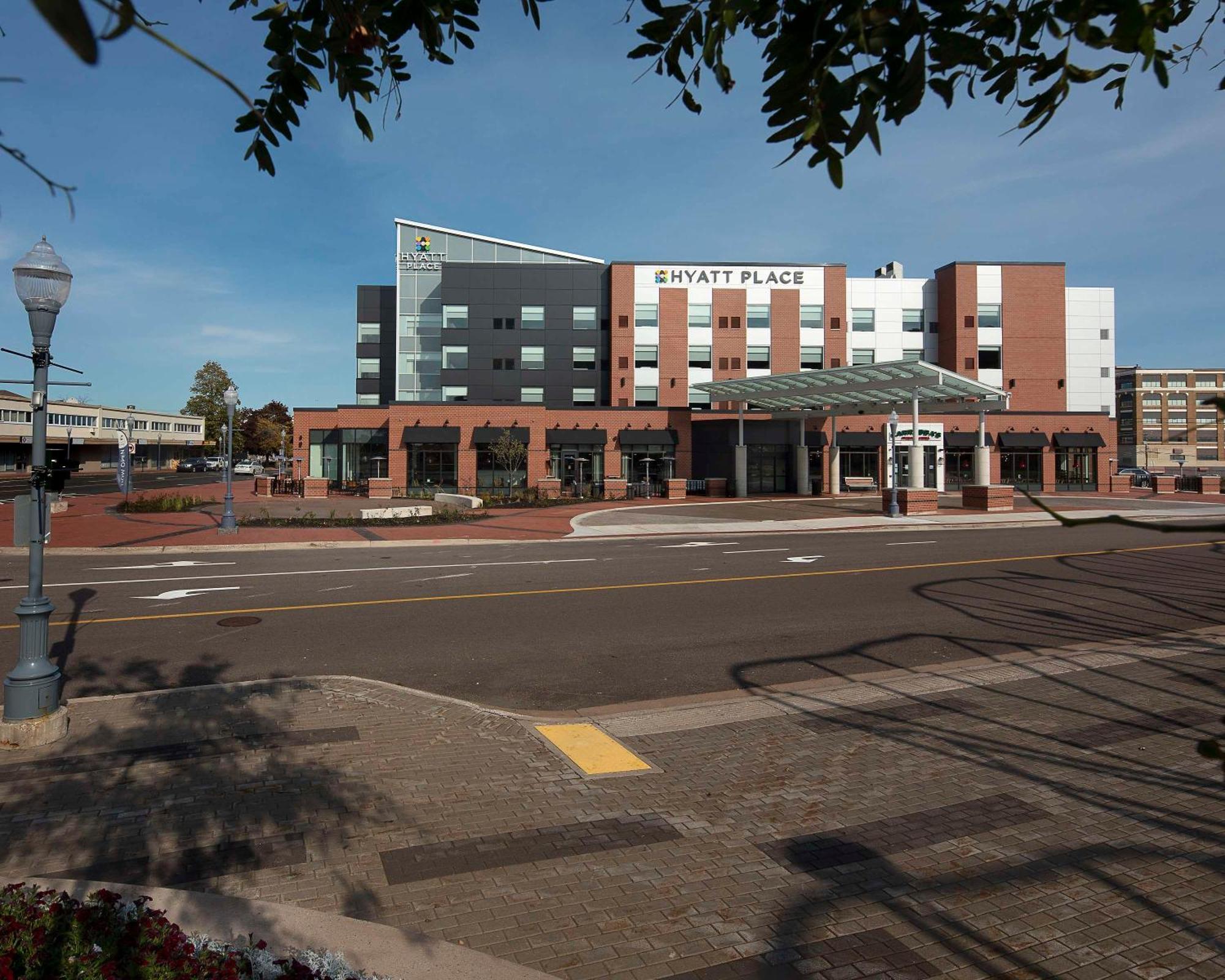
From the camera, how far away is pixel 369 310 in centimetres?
6662

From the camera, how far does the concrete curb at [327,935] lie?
3.49 meters

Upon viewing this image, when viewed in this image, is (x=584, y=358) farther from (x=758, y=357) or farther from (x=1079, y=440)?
(x=1079, y=440)

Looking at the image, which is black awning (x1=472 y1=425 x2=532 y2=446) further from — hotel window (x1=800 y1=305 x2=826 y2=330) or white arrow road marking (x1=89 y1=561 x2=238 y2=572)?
white arrow road marking (x1=89 y1=561 x2=238 y2=572)

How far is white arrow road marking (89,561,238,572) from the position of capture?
55.6 ft

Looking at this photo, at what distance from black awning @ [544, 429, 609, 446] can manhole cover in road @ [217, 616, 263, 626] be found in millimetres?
37331

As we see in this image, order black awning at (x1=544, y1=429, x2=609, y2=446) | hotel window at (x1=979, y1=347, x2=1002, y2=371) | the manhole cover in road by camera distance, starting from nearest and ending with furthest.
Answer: the manhole cover in road → black awning at (x1=544, y1=429, x2=609, y2=446) → hotel window at (x1=979, y1=347, x2=1002, y2=371)

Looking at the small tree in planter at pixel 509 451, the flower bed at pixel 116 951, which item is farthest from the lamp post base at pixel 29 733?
the small tree in planter at pixel 509 451

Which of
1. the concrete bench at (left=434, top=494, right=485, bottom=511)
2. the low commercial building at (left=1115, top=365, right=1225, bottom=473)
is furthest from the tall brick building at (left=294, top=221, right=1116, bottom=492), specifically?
the low commercial building at (left=1115, top=365, right=1225, bottom=473)

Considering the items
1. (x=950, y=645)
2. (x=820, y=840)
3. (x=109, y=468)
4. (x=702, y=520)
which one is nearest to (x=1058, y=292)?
(x=702, y=520)

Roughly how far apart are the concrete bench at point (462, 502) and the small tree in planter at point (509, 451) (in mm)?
5793

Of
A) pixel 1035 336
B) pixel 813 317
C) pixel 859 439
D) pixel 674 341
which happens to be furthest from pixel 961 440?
pixel 674 341

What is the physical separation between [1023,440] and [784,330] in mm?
17010

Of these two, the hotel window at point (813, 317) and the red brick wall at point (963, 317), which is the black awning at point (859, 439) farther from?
the red brick wall at point (963, 317)

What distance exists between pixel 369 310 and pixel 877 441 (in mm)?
40807
